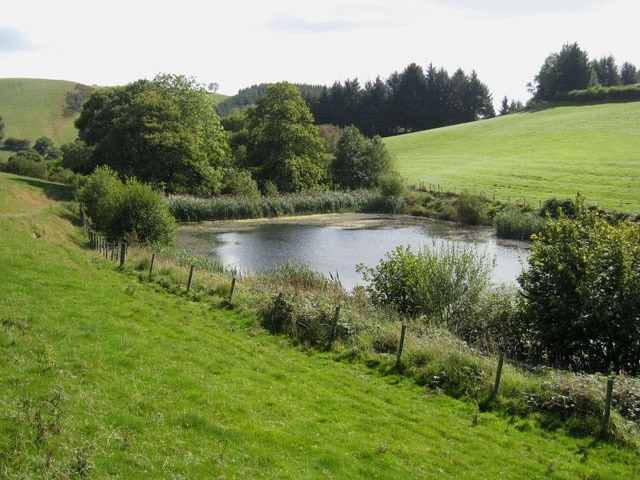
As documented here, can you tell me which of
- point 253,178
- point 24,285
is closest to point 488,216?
point 253,178

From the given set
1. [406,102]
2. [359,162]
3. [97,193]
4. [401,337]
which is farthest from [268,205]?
[406,102]

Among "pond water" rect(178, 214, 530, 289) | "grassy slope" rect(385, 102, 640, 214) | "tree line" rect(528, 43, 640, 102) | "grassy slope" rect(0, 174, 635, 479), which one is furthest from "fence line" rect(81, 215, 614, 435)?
"tree line" rect(528, 43, 640, 102)

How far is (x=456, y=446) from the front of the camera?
1188cm

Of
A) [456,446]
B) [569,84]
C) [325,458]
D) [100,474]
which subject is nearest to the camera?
[100,474]

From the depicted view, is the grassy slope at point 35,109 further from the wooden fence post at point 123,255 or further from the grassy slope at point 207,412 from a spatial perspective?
the grassy slope at point 207,412

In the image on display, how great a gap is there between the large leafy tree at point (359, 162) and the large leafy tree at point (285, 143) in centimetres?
483

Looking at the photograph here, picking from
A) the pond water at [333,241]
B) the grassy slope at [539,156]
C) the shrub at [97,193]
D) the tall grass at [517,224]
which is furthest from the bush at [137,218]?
the grassy slope at [539,156]

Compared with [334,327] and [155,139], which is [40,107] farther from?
[334,327]

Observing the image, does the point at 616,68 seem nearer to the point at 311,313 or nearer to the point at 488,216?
the point at 488,216

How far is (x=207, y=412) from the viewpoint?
34.2 feet

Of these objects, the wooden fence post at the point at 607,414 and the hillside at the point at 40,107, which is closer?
the wooden fence post at the point at 607,414

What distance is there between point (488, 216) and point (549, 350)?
43669 mm

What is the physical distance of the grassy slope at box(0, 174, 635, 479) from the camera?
844cm

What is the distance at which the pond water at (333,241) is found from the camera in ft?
124
